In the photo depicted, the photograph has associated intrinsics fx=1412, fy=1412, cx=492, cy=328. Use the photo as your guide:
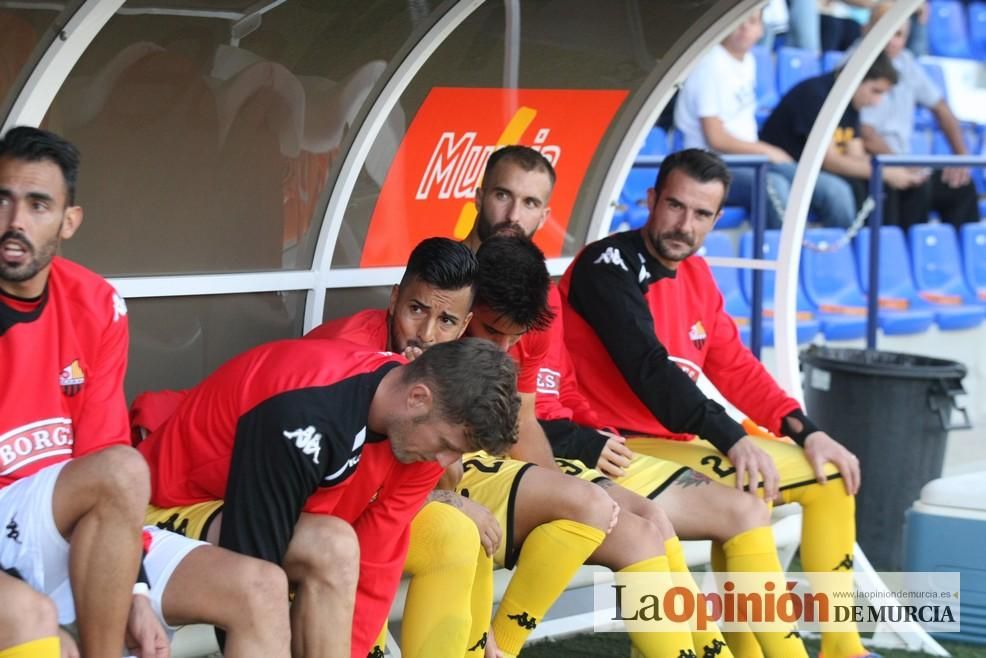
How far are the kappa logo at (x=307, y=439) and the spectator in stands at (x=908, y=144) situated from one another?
7650 mm

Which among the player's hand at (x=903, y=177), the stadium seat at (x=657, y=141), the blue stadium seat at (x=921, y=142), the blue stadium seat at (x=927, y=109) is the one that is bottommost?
the player's hand at (x=903, y=177)

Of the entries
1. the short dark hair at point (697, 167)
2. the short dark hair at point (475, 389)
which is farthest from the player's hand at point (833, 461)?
the short dark hair at point (475, 389)

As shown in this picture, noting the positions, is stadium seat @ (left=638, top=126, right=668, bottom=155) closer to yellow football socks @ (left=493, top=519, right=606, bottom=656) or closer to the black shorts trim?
the black shorts trim

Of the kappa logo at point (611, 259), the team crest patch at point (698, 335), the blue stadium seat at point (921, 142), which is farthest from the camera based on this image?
the blue stadium seat at point (921, 142)

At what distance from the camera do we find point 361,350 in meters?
2.95

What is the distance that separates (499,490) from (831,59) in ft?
26.7

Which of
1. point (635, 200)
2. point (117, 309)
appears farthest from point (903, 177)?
point (117, 309)

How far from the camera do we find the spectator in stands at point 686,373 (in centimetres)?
404

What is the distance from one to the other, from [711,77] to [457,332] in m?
5.38

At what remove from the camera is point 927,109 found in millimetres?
11391

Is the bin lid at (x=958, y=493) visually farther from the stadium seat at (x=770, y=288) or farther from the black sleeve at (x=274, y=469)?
the stadium seat at (x=770, y=288)

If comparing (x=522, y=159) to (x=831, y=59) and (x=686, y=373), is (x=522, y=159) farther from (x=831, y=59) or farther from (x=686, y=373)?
(x=831, y=59)

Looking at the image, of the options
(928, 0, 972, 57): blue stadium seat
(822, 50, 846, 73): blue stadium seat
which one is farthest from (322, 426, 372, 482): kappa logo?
(928, 0, 972, 57): blue stadium seat

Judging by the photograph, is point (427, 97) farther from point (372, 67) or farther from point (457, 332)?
point (457, 332)
